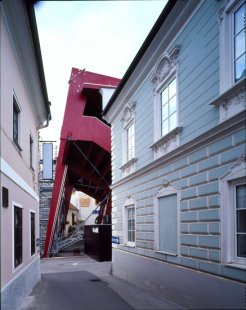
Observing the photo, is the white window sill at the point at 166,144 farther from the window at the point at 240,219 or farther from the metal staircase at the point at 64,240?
the metal staircase at the point at 64,240

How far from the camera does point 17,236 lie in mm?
8500

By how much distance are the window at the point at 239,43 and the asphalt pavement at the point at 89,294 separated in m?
4.69

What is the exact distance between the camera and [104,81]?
2034 centimetres

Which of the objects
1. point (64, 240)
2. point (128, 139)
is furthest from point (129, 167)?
point (64, 240)

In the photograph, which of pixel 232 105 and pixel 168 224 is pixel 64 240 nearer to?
pixel 168 224

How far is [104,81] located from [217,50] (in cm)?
1369

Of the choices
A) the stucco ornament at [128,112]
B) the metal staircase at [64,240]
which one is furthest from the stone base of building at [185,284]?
the metal staircase at [64,240]

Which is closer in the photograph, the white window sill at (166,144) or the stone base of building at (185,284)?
the stone base of building at (185,284)

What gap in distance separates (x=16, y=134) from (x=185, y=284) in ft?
16.4

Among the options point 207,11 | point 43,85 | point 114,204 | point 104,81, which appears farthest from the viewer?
point 104,81

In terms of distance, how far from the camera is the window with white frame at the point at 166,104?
8836 millimetres

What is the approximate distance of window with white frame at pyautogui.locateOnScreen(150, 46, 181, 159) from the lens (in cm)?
884

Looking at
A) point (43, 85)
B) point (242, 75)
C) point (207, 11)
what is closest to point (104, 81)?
point (43, 85)

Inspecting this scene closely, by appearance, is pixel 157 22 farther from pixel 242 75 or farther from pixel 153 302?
pixel 153 302
